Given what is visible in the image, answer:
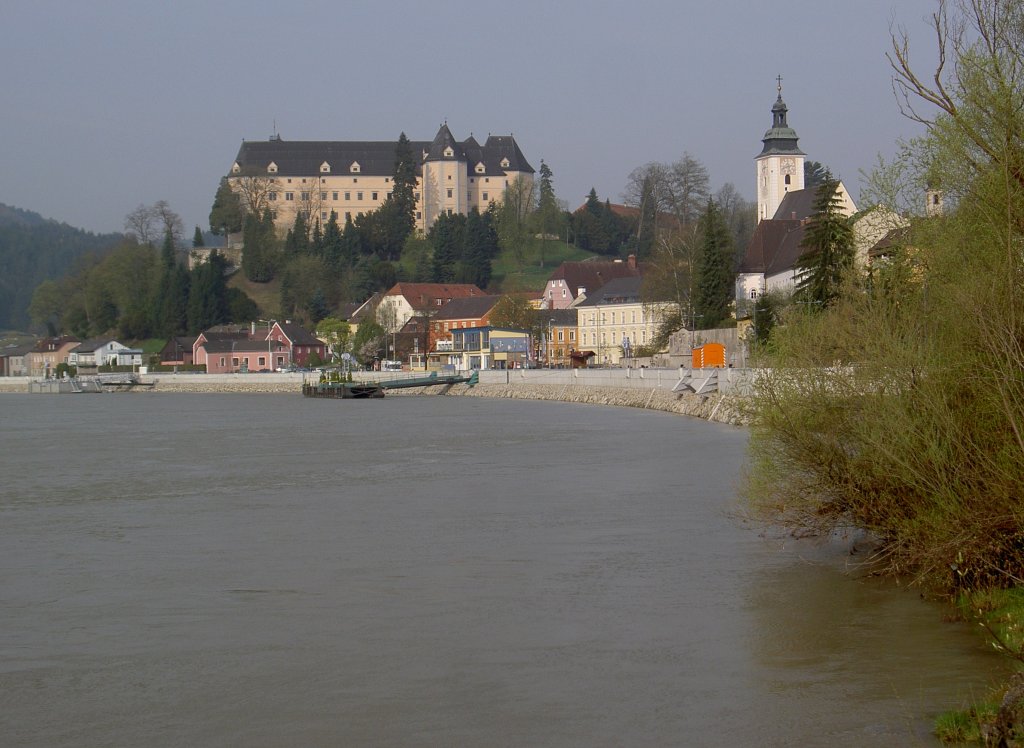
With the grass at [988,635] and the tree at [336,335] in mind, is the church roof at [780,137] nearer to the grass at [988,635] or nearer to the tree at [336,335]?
the tree at [336,335]

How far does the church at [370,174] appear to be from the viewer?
152 meters

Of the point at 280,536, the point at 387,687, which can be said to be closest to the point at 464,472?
the point at 280,536

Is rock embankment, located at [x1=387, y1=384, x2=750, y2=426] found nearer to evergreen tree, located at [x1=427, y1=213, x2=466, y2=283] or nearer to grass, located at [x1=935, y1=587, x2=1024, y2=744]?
grass, located at [x1=935, y1=587, x2=1024, y2=744]

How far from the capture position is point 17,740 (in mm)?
9578

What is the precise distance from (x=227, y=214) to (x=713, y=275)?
89.0m

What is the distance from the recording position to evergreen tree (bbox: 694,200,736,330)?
219 ft

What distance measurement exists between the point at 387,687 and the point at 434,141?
147594 millimetres

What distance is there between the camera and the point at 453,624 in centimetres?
1291

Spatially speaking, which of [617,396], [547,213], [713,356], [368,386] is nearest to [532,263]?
[547,213]

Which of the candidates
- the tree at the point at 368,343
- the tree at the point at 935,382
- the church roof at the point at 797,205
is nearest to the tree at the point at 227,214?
the tree at the point at 368,343

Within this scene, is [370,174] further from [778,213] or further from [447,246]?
[778,213]

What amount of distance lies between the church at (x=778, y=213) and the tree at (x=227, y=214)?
214 ft

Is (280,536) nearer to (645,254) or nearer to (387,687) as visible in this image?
(387,687)

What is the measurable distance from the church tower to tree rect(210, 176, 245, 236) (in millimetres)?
65672
